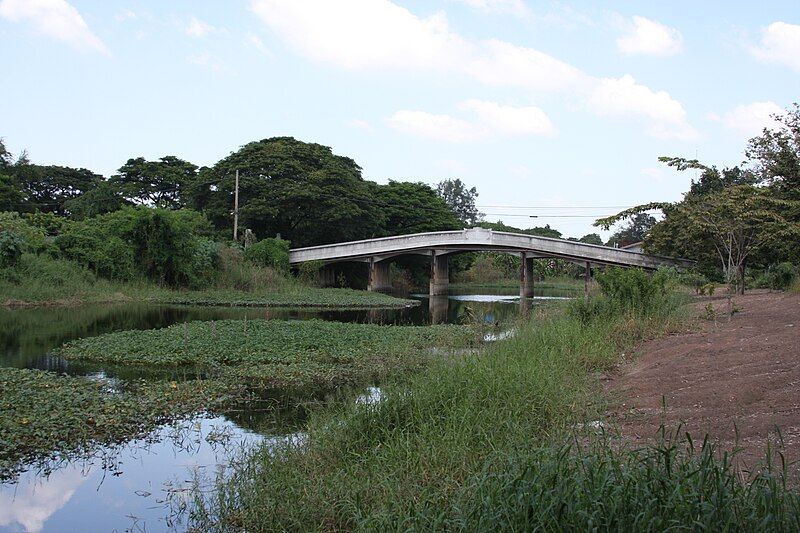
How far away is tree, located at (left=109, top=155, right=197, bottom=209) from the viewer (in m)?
50.5

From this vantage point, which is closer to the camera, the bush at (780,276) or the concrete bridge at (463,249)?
the bush at (780,276)

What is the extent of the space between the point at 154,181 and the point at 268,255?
18127mm

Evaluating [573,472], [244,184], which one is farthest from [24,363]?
[244,184]

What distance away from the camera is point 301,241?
46938 millimetres

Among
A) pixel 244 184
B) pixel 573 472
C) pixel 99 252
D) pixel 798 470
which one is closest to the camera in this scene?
pixel 573 472

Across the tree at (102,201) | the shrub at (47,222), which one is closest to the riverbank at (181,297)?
the shrub at (47,222)

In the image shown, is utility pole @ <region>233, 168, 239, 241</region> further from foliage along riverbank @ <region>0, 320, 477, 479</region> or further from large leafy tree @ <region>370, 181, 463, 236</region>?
foliage along riverbank @ <region>0, 320, 477, 479</region>

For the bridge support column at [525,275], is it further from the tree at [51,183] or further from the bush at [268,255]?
the tree at [51,183]

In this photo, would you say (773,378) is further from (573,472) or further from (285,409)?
(285,409)

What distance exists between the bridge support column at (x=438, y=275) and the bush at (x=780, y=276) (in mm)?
20896

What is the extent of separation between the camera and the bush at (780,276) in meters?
24.2

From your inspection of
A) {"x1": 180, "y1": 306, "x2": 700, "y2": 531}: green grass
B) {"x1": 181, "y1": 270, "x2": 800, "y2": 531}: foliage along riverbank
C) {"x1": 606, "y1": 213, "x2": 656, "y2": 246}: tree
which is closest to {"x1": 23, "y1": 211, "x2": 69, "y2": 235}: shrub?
{"x1": 181, "y1": 270, "x2": 800, "y2": 531}: foliage along riverbank

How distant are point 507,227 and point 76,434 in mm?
75533

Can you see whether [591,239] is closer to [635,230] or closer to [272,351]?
[635,230]
